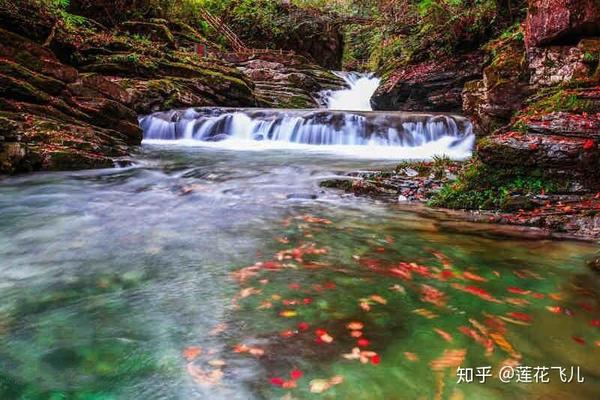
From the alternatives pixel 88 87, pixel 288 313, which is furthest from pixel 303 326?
pixel 88 87

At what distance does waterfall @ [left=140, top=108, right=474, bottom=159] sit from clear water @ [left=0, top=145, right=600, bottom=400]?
7.17 metres

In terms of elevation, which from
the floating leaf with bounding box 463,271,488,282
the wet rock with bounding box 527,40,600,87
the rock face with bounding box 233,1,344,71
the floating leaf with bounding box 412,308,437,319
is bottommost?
the floating leaf with bounding box 412,308,437,319

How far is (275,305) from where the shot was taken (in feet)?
10.4

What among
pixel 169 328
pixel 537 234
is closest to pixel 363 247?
pixel 537 234

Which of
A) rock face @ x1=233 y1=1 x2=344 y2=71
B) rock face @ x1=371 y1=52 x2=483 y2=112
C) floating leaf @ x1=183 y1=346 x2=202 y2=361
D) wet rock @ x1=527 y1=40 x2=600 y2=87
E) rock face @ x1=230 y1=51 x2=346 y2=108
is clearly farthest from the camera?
rock face @ x1=233 y1=1 x2=344 y2=71

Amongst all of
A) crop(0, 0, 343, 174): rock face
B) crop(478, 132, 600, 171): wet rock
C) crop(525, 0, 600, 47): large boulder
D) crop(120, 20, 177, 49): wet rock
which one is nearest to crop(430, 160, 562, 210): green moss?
crop(478, 132, 600, 171): wet rock

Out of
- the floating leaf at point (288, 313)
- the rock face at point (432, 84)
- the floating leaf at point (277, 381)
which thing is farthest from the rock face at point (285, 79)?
the floating leaf at point (277, 381)

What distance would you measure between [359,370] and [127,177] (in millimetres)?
7300

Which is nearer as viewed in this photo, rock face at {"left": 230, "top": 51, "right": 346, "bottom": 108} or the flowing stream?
→ the flowing stream

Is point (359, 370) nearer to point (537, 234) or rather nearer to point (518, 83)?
point (537, 234)

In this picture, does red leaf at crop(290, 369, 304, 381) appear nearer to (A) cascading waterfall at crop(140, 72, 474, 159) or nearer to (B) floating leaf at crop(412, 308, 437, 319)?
(B) floating leaf at crop(412, 308, 437, 319)

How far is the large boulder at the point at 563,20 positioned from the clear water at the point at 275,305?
16.1ft

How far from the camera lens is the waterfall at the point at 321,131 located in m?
12.5

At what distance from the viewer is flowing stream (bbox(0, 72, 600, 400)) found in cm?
233
